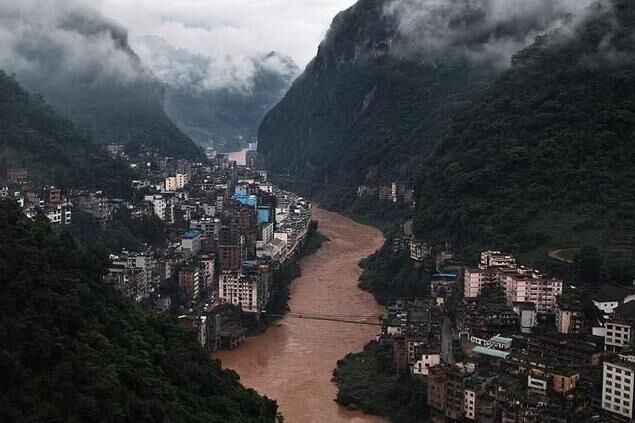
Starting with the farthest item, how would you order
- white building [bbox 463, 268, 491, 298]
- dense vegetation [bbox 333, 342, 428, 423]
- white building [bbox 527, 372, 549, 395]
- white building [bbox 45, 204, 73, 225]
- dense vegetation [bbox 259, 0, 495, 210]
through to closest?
1. dense vegetation [bbox 259, 0, 495, 210]
2. white building [bbox 45, 204, 73, 225]
3. white building [bbox 463, 268, 491, 298]
4. dense vegetation [bbox 333, 342, 428, 423]
5. white building [bbox 527, 372, 549, 395]

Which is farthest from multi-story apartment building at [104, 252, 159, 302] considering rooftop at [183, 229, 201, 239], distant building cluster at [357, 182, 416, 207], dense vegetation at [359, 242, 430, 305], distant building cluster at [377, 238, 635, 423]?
distant building cluster at [357, 182, 416, 207]

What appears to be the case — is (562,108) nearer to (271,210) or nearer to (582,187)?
(582,187)

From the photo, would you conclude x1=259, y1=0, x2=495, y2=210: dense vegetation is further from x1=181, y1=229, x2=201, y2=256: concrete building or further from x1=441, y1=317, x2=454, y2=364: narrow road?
x1=441, y1=317, x2=454, y2=364: narrow road

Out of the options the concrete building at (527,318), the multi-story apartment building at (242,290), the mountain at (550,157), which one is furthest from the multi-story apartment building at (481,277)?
the multi-story apartment building at (242,290)

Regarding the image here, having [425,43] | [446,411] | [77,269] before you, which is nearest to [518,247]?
[446,411]

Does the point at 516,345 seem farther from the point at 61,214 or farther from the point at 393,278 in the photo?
the point at 61,214

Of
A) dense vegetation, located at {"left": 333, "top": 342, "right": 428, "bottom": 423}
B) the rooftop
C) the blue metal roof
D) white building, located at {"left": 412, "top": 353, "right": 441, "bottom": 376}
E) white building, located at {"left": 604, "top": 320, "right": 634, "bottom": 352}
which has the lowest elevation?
dense vegetation, located at {"left": 333, "top": 342, "right": 428, "bottom": 423}
